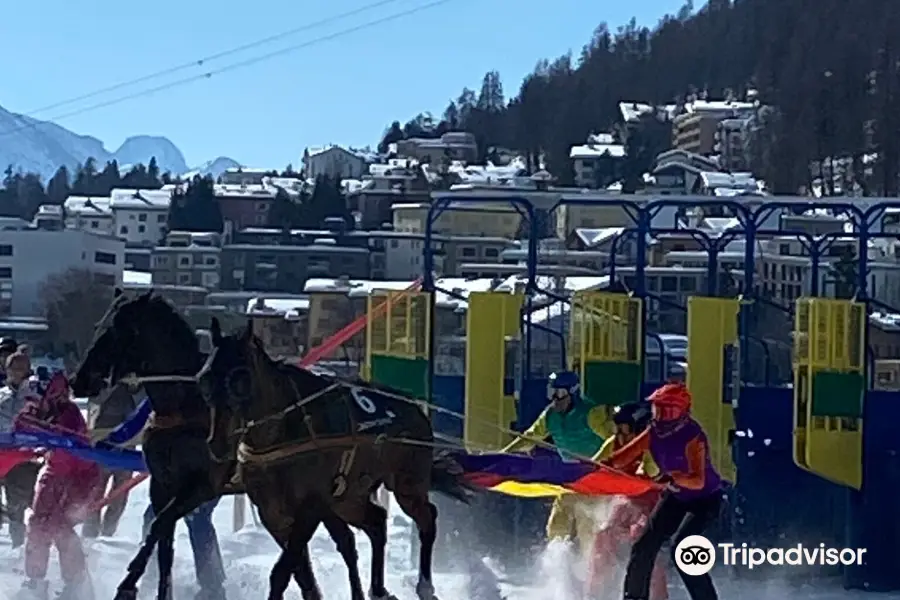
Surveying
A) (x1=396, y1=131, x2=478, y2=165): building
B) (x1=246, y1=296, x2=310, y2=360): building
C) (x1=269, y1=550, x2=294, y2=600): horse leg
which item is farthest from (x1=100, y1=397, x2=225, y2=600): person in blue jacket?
(x1=396, y1=131, x2=478, y2=165): building

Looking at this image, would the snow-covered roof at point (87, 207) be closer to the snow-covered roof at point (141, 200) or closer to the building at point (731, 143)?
the snow-covered roof at point (141, 200)

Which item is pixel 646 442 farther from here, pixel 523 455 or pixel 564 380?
pixel 564 380

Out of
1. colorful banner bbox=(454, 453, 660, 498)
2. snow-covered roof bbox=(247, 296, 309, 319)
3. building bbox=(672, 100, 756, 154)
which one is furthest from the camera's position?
building bbox=(672, 100, 756, 154)

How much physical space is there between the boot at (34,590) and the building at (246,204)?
70689 millimetres

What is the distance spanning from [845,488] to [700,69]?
91.5 metres

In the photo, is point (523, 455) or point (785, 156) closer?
point (523, 455)

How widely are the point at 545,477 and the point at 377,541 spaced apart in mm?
1020

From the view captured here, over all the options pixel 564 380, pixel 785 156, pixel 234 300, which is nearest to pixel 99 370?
pixel 564 380

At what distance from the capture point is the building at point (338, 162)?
10769cm

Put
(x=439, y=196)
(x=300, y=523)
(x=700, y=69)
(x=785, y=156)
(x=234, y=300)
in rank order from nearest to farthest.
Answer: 1. (x=300, y=523)
2. (x=439, y=196)
3. (x=234, y=300)
4. (x=785, y=156)
5. (x=700, y=69)

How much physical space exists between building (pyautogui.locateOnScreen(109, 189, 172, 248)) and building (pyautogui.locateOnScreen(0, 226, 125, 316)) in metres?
19.6

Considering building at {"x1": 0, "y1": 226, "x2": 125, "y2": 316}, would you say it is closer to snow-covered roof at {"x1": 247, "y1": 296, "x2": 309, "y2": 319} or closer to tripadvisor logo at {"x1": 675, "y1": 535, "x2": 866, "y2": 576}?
snow-covered roof at {"x1": 247, "y1": 296, "x2": 309, "y2": 319}

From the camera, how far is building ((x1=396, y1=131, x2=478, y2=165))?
316 feet

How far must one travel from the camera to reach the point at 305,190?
272 feet
